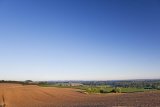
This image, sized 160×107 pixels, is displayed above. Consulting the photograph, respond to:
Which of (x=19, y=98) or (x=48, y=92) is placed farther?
(x=48, y=92)

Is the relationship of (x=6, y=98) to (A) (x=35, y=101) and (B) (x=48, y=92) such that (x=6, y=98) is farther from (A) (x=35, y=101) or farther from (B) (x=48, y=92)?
(B) (x=48, y=92)

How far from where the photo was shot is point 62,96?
33250 millimetres

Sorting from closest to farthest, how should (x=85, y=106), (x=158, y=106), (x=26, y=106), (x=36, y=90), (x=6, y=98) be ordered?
(x=158, y=106)
(x=85, y=106)
(x=26, y=106)
(x=6, y=98)
(x=36, y=90)

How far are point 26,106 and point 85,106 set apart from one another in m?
5.31

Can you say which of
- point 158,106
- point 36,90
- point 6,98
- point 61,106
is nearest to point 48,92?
point 36,90

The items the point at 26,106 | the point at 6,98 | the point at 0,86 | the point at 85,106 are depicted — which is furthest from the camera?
the point at 0,86

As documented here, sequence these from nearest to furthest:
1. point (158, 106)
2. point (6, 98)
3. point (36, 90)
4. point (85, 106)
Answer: point (158, 106), point (85, 106), point (6, 98), point (36, 90)

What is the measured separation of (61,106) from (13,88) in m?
8.72

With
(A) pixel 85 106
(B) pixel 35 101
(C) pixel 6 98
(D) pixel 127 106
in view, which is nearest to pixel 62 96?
(B) pixel 35 101

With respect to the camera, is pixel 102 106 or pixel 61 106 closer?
pixel 102 106

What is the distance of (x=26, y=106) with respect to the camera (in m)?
24.6

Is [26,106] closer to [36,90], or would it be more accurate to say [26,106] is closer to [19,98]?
[19,98]

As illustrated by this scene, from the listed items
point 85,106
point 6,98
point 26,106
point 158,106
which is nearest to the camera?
point 158,106

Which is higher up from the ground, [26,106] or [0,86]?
[0,86]
